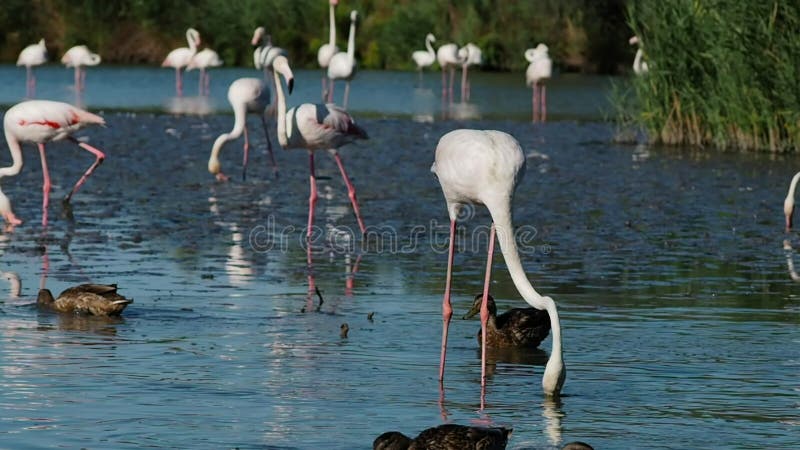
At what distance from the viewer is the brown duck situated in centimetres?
945

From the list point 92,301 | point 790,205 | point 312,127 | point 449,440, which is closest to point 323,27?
point 312,127

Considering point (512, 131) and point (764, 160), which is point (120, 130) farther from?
point (764, 160)

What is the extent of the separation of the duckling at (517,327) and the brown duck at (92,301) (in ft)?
7.26

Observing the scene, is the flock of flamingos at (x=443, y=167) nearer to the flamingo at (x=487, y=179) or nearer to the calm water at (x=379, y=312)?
the flamingo at (x=487, y=179)

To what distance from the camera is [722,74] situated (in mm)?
21703

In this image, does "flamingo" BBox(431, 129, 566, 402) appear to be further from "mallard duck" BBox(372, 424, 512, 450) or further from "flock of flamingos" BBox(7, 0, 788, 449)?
"mallard duck" BBox(372, 424, 512, 450)

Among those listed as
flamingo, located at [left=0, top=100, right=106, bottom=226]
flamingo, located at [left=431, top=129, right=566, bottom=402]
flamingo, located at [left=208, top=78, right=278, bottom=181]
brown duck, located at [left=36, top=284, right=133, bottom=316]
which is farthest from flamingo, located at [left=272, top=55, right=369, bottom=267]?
flamingo, located at [left=431, top=129, right=566, bottom=402]

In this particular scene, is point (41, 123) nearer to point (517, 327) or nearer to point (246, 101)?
point (246, 101)

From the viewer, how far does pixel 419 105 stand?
115 feet

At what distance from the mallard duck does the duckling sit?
9.05 feet

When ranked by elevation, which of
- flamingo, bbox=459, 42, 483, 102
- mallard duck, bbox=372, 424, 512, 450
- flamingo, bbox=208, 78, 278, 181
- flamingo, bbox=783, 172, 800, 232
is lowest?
mallard duck, bbox=372, 424, 512, 450

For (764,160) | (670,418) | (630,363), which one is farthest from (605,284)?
(764,160)

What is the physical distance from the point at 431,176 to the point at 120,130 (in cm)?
866

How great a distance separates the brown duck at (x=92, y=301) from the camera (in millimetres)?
9453
